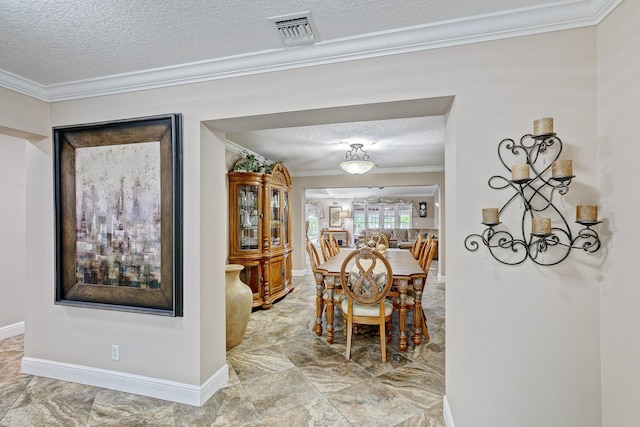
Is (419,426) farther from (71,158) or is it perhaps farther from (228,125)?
(71,158)

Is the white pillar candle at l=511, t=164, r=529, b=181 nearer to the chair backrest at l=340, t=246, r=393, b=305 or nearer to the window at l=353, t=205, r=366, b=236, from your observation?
the chair backrest at l=340, t=246, r=393, b=305

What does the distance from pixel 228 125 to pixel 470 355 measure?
214 cm

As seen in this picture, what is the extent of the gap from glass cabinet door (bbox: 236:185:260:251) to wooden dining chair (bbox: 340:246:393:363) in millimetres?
1905

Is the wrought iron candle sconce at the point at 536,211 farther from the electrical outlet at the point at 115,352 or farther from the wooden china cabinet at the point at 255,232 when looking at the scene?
the wooden china cabinet at the point at 255,232

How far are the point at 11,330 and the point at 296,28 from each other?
14.6 feet

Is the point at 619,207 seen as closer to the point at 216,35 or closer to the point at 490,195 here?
the point at 490,195

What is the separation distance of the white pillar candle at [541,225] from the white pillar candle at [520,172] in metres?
0.21

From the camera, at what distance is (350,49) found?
1.77 meters

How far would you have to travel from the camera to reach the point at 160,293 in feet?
7.07

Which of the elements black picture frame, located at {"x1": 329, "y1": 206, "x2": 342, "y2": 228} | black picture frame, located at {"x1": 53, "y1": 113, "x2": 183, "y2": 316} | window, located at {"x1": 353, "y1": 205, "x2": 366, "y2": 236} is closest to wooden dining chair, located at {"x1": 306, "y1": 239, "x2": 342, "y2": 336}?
black picture frame, located at {"x1": 53, "y1": 113, "x2": 183, "y2": 316}

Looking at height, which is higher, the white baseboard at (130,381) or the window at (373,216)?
the window at (373,216)

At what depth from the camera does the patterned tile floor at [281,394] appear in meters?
1.96

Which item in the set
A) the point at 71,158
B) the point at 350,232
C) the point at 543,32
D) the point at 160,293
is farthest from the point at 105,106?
the point at 350,232

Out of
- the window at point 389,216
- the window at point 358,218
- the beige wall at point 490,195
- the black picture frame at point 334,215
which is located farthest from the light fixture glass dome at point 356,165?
the black picture frame at point 334,215
